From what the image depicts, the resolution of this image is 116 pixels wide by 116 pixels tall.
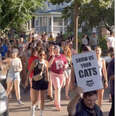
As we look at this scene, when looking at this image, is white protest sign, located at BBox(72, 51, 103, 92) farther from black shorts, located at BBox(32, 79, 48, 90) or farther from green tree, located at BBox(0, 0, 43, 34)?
green tree, located at BBox(0, 0, 43, 34)

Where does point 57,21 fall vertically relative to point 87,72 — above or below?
above

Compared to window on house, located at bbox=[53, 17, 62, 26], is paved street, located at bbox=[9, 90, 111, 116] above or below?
below

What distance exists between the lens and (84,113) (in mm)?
4551

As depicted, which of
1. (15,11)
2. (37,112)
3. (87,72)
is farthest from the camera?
(15,11)

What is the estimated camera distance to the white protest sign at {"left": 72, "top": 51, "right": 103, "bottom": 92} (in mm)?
5176

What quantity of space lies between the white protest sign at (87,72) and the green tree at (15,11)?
10.9 meters

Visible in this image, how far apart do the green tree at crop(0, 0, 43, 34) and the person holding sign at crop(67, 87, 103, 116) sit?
11.7 m

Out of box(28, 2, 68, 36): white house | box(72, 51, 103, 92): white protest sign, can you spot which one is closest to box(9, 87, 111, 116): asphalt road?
box(72, 51, 103, 92): white protest sign

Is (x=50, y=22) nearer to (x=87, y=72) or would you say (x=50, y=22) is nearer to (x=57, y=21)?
(x=57, y=21)

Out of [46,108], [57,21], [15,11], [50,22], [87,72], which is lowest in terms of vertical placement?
[46,108]

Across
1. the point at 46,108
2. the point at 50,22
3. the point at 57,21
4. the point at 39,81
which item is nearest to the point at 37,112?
the point at 46,108

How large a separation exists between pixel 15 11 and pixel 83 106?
40.0ft

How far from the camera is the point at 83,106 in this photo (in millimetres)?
4629

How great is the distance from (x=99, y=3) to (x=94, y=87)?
10168 mm
